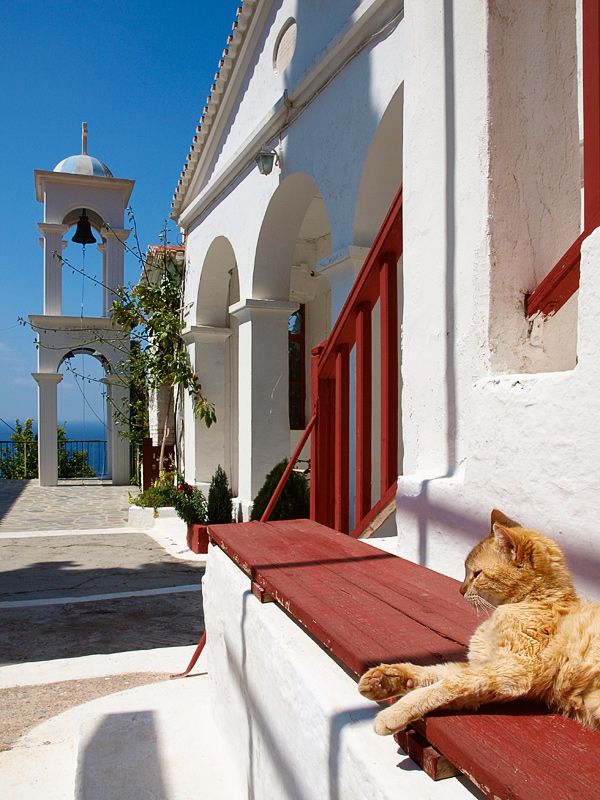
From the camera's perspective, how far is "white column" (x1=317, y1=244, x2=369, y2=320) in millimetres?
4934

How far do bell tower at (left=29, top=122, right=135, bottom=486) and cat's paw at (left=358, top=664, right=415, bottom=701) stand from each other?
13803 mm

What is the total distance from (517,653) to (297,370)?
9.18m

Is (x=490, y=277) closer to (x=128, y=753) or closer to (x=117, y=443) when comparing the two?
(x=128, y=753)

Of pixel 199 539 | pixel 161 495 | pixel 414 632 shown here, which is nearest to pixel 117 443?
pixel 161 495

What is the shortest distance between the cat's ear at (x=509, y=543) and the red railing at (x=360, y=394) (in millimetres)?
1597

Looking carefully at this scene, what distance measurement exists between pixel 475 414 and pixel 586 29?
1182 mm

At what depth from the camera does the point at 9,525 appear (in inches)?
381

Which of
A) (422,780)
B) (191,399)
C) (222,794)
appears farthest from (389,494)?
(191,399)

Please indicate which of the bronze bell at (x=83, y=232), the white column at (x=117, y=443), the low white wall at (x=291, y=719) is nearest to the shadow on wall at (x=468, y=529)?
the low white wall at (x=291, y=719)

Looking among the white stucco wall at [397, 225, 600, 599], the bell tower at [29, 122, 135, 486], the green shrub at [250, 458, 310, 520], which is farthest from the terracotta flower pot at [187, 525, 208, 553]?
the bell tower at [29, 122, 135, 486]

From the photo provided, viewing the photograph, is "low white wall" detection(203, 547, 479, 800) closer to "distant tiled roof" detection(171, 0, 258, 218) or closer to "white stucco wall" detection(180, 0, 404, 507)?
"white stucco wall" detection(180, 0, 404, 507)

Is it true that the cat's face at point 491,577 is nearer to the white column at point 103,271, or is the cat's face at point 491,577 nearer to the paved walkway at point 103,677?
the paved walkway at point 103,677

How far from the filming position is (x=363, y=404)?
3.03m

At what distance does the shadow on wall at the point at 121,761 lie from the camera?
7.91 ft
